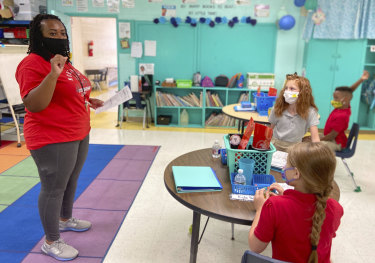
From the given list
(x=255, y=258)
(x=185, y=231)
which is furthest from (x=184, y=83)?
(x=255, y=258)

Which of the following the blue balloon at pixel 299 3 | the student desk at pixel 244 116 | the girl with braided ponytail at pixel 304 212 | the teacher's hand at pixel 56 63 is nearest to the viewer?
the girl with braided ponytail at pixel 304 212

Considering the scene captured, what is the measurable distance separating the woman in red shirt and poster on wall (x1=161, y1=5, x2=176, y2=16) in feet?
14.6

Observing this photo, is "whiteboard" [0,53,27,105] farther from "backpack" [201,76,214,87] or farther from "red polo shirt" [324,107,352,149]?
"red polo shirt" [324,107,352,149]

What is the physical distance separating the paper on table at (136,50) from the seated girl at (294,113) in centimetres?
417

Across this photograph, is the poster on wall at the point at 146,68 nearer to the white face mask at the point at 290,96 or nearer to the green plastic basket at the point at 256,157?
the white face mask at the point at 290,96

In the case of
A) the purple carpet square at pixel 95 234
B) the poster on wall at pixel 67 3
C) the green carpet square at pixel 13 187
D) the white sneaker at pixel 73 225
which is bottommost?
the purple carpet square at pixel 95 234

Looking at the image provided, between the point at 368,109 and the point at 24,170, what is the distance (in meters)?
6.31

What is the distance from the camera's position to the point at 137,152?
4508 millimetres

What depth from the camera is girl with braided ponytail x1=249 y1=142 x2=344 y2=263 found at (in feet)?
3.68

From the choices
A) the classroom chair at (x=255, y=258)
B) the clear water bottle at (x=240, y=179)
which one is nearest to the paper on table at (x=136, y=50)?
the clear water bottle at (x=240, y=179)

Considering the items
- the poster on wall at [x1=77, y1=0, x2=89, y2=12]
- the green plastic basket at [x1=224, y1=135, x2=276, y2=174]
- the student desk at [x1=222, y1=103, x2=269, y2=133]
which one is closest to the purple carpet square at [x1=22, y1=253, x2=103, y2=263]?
the green plastic basket at [x1=224, y1=135, x2=276, y2=174]

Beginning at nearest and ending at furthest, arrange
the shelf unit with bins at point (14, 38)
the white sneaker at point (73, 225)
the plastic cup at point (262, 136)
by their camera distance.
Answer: the plastic cup at point (262, 136) → the white sneaker at point (73, 225) → the shelf unit with bins at point (14, 38)

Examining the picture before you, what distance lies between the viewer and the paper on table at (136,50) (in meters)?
6.16

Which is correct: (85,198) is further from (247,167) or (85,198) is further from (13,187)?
(247,167)
